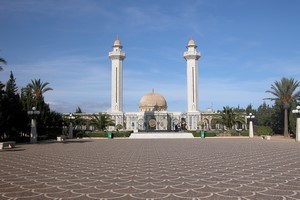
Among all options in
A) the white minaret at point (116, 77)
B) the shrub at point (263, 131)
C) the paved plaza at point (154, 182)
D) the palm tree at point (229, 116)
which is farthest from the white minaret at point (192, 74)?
the paved plaza at point (154, 182)

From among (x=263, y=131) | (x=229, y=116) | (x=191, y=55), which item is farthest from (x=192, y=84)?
(x=263, y=131)

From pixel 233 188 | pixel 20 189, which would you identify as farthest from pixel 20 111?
pixel 233 188

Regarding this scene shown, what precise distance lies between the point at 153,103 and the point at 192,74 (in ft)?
41.3

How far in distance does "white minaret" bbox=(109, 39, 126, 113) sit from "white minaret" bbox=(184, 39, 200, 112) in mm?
12378

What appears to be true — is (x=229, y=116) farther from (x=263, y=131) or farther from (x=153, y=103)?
(x=153, y=103)

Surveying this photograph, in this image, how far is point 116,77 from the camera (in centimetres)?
6388

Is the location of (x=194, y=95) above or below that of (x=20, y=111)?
above

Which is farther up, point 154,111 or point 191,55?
point 191,55

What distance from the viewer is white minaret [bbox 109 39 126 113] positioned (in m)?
63.8

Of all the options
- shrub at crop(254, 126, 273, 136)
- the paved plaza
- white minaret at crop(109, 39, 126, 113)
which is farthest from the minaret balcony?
the paved plaza

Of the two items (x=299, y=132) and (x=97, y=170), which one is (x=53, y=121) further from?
(x=97, y=170)

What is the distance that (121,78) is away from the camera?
211 ft

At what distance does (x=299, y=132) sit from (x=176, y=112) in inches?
1544

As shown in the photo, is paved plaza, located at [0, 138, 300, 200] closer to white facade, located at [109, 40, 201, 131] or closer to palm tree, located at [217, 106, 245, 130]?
palm tree, located at [217, 106, 245, 130]
